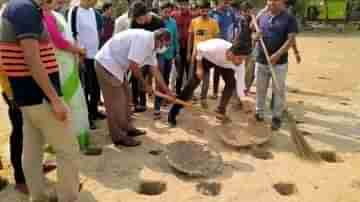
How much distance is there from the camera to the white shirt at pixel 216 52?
17.1 ft


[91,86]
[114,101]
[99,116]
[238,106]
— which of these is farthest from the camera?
[238,106]

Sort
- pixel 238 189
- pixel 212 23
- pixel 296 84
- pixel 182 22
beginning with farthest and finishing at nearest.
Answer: pixel 296 84
pixel 182 22
pixel 212 23
pixel 238 189

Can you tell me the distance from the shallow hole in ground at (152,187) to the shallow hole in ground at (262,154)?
4.39 ft

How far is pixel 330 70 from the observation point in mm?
10102

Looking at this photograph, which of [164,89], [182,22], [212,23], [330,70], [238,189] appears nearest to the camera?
[238,189]

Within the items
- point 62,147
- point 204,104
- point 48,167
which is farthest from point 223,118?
point 62,147

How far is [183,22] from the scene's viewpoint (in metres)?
6.88

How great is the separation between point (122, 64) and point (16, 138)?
4.71 feet

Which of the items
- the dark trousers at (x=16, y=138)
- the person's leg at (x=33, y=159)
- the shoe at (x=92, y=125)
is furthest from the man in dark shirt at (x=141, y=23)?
the person's leg at (x=33, y=159)

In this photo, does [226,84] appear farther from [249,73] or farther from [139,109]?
[249,73]

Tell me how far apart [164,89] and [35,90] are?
7.11 feet

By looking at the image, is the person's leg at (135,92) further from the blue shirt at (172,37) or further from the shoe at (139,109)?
the blue shirt at (172,37)

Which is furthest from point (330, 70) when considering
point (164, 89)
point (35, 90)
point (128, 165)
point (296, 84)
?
point (35, 90)

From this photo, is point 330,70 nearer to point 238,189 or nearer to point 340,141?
point 340,141
